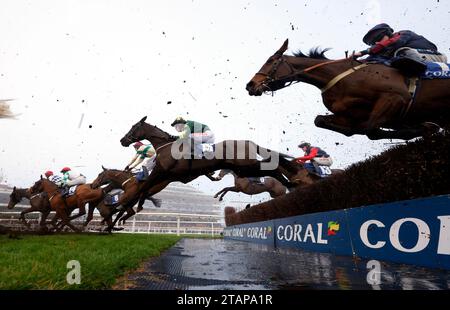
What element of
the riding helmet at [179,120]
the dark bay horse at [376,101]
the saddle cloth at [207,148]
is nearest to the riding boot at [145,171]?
the riding helmet at [179,120]

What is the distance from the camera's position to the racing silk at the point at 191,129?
722 cm

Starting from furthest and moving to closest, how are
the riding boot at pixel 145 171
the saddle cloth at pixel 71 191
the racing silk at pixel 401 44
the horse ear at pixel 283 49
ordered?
the saddle cloth at pixel 71 191, the riding boot at pixel 145 171, the horse ear at pixel 283 49, the racing silk at pixel 401 44

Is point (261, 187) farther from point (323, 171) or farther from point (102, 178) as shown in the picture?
point (102, 178)

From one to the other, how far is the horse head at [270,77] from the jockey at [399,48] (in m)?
1.09

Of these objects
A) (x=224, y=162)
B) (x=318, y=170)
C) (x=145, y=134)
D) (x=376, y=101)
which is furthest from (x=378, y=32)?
(x=145, y=134)

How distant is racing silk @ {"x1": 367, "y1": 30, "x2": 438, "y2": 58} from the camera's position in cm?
461

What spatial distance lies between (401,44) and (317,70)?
1.19m

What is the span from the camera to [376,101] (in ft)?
14.3

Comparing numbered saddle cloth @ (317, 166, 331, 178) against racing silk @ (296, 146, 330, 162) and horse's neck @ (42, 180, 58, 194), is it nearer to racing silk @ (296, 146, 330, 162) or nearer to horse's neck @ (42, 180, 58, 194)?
racing silk @ (296, 146, 330, 162)

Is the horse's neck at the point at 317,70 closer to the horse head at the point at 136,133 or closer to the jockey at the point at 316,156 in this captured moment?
the jockey at the point at 316,156

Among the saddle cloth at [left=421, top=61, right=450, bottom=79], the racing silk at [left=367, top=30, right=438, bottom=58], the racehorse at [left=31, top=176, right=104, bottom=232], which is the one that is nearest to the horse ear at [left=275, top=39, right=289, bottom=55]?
the racing silk at [left=367, top=30, right=438, bottom=58]

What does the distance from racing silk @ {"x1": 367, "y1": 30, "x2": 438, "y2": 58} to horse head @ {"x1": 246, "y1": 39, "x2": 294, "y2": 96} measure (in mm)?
1297
